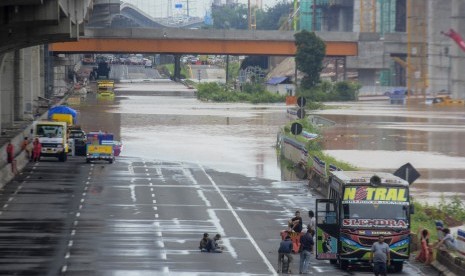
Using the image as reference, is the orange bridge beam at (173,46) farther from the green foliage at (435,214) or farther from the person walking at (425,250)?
the person walking at (425,250)

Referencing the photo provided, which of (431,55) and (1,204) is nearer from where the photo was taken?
(1,204)

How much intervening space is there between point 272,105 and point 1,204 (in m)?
114

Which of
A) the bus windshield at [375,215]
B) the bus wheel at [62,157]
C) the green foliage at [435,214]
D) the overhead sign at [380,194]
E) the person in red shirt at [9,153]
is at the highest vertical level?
the overhead sign at [380,194]

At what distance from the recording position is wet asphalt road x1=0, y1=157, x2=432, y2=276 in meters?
36.4

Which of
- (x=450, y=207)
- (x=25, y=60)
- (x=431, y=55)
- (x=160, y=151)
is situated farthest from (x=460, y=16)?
(x=450, y=207)

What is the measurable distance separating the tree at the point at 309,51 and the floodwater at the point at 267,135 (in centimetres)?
1020

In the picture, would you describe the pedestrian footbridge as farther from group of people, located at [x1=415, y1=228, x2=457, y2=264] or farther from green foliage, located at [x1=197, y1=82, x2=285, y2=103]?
group of people, located at [x1=415, y1=228, x2=457, y2=264]

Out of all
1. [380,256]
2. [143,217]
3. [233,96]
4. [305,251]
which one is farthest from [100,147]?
[233,96]

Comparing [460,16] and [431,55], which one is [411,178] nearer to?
[460,16]

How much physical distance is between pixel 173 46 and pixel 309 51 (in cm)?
1974

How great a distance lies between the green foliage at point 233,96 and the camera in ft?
572

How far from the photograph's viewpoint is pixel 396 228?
115ft

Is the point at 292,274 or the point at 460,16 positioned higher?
the point at 460,16

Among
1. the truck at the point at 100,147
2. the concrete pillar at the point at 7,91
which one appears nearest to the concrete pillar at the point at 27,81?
the concrete pillar at the point at 7,91
